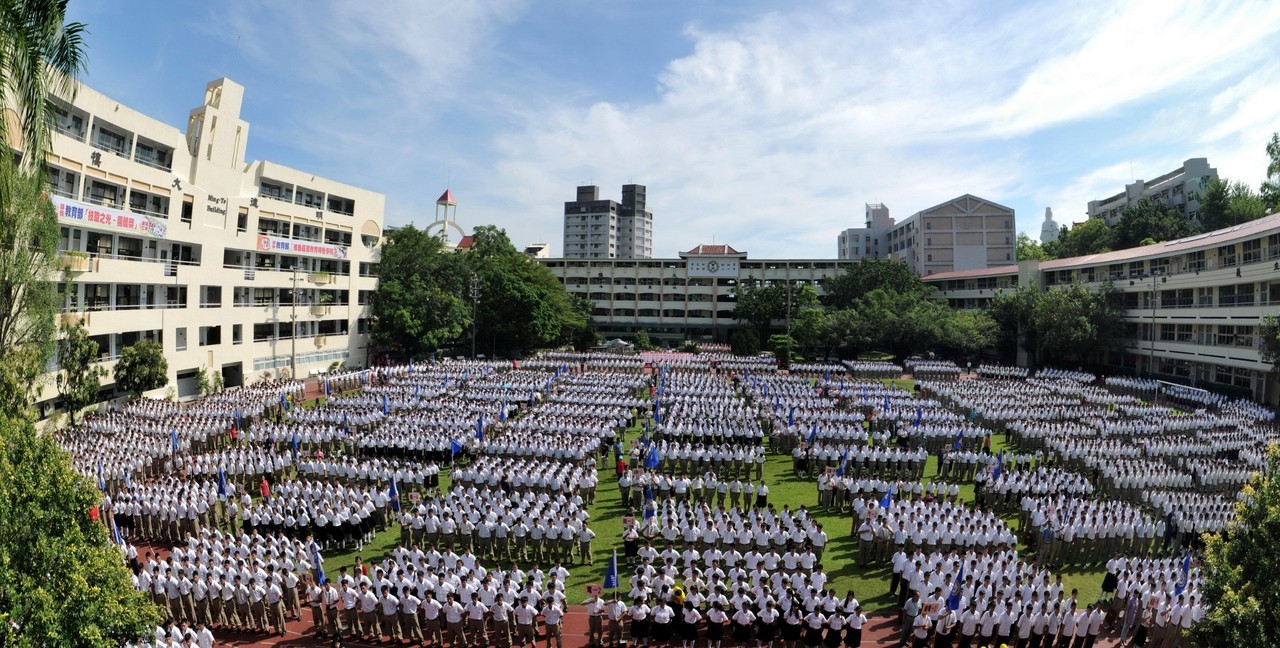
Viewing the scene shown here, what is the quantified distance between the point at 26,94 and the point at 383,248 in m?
40.5

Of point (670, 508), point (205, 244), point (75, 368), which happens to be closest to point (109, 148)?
point (205, 244)

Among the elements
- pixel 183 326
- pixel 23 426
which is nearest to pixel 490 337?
pixel 183 326

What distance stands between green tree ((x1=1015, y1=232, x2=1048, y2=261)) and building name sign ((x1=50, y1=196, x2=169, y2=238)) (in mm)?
64118

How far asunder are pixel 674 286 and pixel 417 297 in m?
30.7

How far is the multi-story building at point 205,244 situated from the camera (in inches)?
1039

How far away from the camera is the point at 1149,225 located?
5594 centimetres

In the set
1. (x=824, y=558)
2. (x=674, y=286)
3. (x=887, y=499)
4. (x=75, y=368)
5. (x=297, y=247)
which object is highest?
(x=674, y=286)

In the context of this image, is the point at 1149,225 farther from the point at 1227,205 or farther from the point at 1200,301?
the point at 1200,301

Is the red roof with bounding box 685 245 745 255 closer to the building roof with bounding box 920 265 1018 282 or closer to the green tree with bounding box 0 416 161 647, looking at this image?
the building roof with bounding box 920 265 1018 282

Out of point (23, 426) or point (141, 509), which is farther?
point (141, 509)

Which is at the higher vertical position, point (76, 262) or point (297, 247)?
point (297, 247)

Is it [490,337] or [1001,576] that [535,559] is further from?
[490,337]

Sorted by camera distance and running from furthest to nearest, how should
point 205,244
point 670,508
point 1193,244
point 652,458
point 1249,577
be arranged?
1. point 1193,244
2. point 205,244
3. point 652,458
4. point 670,508
5. point 1249,577

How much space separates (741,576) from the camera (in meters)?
9.97
